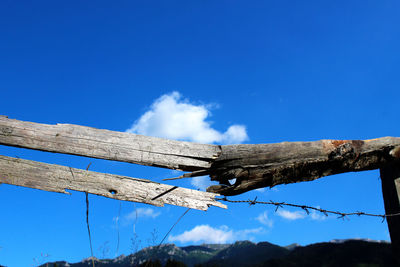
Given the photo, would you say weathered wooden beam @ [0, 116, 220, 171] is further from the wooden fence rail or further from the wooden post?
the wooden post

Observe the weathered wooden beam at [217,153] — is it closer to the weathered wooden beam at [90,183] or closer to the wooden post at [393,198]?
the weathered wooden beam at [90,183]

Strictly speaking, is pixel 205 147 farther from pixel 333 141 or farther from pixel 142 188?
pixel 333 141

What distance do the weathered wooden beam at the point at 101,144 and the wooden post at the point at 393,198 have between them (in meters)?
2.22

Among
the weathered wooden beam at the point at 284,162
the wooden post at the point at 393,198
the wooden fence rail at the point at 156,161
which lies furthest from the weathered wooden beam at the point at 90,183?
the wooden post at the point at 393,198

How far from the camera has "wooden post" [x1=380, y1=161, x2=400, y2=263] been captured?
3070 mm

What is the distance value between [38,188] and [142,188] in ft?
2.66

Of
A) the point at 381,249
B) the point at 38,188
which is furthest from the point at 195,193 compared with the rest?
the point at 381,249

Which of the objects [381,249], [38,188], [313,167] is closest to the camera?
[38,188]

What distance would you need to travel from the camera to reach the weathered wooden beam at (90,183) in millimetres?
2283

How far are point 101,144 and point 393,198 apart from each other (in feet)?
10.2

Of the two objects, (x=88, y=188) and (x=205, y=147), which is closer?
(x=88, y=188)

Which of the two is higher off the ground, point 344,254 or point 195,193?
point 195,193

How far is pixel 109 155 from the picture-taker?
90.8 inches

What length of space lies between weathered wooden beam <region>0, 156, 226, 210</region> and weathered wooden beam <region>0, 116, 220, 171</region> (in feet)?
0.51
